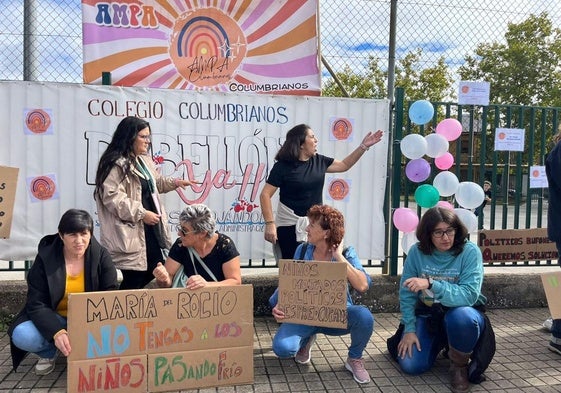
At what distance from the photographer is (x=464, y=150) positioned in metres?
5.24

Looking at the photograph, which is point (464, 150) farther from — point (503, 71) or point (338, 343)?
point (503, 71)

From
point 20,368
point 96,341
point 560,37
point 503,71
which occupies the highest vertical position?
point 560,37

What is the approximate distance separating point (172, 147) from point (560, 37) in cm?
2367

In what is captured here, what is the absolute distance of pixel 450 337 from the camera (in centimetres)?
312

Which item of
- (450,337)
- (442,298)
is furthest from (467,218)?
(450,337)

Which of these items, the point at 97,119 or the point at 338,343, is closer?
the point at 338,343

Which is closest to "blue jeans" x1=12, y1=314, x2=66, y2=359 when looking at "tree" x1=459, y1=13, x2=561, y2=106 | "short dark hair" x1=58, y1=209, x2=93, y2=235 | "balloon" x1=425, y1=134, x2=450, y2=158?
"short dark hair" x1=58, y1=209, x2=93, y2=235

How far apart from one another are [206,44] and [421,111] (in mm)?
2022

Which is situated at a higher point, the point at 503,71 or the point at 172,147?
the point at 503,71

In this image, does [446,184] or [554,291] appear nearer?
[554,291]

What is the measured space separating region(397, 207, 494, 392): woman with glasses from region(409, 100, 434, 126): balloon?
1346 millimetres

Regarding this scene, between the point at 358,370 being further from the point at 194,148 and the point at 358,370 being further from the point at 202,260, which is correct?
the point at 194,148

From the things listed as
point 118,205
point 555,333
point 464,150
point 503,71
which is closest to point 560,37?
point 503,71

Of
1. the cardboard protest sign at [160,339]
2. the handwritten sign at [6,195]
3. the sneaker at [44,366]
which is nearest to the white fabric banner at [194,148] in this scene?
the handwritten sign at [6,195]
